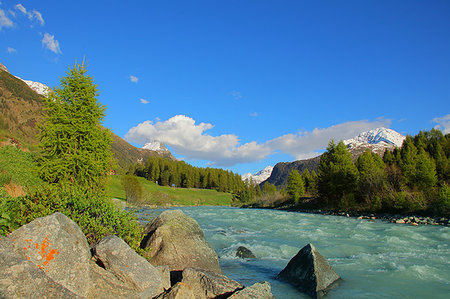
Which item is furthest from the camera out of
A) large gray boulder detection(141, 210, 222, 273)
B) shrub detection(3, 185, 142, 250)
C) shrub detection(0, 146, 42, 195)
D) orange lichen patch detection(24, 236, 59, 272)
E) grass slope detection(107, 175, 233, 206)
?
grass slope detection(107, 175, 233, 206)

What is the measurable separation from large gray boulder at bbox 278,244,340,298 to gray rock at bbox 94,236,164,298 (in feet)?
14.8

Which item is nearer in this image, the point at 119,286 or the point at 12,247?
the point at 12,247

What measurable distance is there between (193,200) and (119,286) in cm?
8829

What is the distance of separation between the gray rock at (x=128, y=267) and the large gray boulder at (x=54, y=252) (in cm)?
54

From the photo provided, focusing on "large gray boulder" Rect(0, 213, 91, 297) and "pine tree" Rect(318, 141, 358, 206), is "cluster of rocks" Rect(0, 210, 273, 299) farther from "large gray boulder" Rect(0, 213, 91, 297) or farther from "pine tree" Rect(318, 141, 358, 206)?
"pine tree" Rect(318, 141, 358, 206)

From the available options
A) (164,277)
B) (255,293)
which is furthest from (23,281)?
(255,293)

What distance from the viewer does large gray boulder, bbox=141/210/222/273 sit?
28.0 feet

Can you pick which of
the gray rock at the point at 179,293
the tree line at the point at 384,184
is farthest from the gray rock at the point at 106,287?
the tree line at the point at 384,184

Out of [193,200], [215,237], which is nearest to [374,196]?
[215,237]

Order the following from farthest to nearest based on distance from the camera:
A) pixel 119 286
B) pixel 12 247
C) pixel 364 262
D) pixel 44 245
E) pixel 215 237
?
pixel 215 237, pixel 364 262, pixel 119 286, pixel 44 245, pixel 12 247

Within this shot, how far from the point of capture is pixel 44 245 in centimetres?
472

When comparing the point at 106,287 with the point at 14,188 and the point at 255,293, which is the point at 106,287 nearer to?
the point at 255,293

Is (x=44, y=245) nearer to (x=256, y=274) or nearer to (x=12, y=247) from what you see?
(x=12, y=247)

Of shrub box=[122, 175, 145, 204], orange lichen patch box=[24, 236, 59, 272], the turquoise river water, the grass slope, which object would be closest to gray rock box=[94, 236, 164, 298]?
orange lichen patch box=[24, 236, 59, 272]
